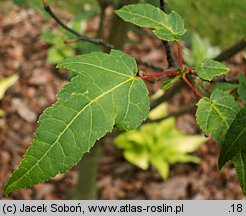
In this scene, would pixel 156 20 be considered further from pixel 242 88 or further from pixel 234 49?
pixel 234 49

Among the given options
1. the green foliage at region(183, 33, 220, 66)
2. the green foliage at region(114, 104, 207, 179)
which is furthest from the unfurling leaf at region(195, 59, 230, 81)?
the green foliage at region(183, 33, 220, 66)

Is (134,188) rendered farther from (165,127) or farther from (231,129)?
(231,129)

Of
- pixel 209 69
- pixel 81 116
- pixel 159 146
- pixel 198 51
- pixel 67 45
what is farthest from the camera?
pixel 198 51

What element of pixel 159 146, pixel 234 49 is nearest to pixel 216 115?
pixel 234 49

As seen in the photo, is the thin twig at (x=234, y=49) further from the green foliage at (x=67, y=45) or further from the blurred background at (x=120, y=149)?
the blurred background at (x=120, y=149)

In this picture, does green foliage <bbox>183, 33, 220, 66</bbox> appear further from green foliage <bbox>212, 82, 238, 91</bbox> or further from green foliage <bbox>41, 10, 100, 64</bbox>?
green foliage <bbox>212, 82, 238, 91</bbox>
